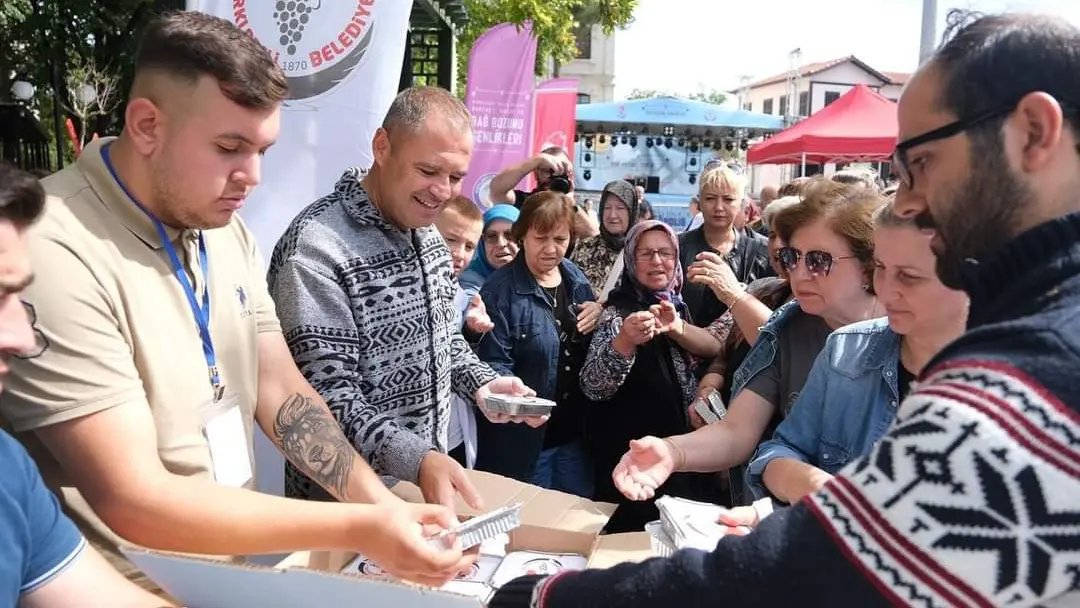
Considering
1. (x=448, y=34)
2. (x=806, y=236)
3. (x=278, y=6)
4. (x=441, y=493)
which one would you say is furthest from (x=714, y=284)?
(x=448, y=34)

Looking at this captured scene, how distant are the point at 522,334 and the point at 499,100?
3.35 metres

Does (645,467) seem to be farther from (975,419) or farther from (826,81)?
(826,81)

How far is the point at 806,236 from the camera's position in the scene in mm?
2359

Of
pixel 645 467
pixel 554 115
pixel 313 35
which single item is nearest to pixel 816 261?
pixel 645 467

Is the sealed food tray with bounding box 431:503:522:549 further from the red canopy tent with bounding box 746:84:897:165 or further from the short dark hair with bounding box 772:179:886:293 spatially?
the red canopy tent with bounding box 746:84:897:165

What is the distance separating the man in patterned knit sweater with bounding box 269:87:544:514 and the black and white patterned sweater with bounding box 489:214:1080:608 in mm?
1026

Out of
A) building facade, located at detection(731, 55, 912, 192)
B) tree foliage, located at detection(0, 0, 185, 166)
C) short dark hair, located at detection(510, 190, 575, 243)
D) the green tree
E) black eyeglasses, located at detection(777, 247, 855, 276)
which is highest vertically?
building facade, located at detection(731, 55, 912, 192)

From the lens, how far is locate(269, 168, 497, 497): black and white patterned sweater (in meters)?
1.92

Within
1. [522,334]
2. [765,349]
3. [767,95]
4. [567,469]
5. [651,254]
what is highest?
[767,95]

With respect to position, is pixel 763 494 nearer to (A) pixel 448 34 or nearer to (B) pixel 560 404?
(B) pixel 560 404

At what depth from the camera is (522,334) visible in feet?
11.4

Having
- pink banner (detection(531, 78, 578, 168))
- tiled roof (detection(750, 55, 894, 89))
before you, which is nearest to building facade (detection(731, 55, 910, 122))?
tiled roof (detection(750, 55, 894, 89))

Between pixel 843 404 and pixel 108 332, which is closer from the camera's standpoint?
pixel 108 332

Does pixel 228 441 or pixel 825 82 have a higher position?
pixel 825 82
